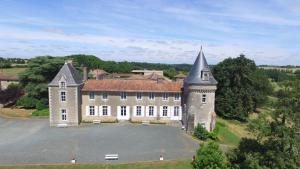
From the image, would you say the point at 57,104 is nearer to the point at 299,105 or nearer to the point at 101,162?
the point at 101,162

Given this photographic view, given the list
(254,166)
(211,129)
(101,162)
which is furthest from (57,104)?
(254,166)

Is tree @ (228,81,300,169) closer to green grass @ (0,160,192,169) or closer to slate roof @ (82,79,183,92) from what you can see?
green grass @ (0,160,192,169)

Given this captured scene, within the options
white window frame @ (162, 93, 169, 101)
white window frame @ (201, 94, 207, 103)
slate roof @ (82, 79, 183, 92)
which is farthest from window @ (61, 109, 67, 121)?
white window frame @ (201, 94, 207, 103)

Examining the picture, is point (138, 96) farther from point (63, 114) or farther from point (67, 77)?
point (63, 114)

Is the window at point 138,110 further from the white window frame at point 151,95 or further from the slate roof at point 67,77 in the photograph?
the slate roof at point 67,77

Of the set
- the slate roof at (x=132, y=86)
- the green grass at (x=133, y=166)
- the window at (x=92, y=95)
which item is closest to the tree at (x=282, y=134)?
the green grass at (x=133, y=166)
